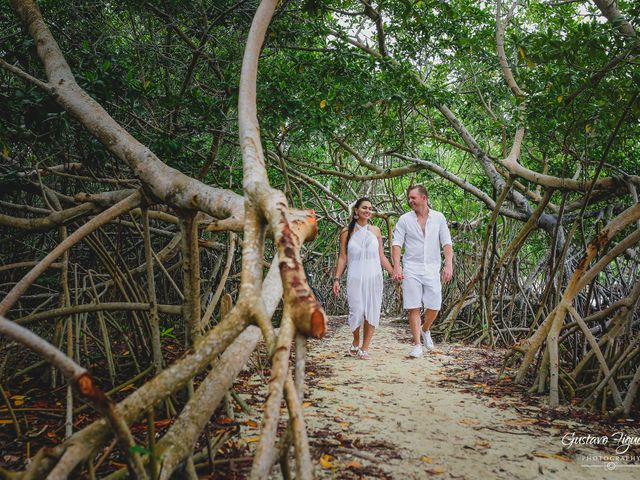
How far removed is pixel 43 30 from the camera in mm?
2562

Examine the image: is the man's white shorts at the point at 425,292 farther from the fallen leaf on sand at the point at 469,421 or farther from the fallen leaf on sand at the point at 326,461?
the fallen leaf on sand at the point at 326,461

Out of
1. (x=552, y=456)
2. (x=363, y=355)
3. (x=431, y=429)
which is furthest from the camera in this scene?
(x=363, y=355)

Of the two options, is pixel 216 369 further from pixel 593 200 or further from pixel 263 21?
pixel 593 200

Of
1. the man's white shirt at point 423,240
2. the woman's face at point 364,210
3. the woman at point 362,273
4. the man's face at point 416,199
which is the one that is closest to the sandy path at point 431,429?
the woman at point 362,273

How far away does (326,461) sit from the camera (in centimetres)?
172

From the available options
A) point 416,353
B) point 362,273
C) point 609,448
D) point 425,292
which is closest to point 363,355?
point 416,353

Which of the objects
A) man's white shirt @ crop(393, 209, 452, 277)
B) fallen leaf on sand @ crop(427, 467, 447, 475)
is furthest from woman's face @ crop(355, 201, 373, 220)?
fallen leaf on sand @ crop(427, 467, 447, 475)

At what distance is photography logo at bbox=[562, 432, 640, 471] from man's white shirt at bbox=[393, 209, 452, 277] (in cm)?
236

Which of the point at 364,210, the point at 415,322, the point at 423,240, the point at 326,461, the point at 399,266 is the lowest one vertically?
the point at 326,461

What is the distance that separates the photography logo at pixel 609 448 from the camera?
1.85m

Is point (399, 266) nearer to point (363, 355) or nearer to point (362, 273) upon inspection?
point (362, 273)

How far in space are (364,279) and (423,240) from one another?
695 millimetres

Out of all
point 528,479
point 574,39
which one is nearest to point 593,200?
point 574,39

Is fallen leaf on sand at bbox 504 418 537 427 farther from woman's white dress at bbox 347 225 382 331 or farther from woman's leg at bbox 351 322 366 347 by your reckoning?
woman's leg at bbox 351 322 366 347
